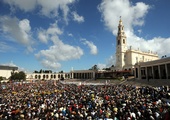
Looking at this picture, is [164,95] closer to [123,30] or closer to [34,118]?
[34,118]

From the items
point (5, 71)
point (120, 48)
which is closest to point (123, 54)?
point (120, 48)

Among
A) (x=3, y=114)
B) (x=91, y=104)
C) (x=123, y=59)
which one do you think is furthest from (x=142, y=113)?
(x=123, y=59)

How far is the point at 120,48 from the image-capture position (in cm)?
7488

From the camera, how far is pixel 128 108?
14.9 m

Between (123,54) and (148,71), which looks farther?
(123,54)

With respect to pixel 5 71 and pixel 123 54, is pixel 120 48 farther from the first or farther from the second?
pixel 5 71

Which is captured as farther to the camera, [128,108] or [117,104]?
[117,104]

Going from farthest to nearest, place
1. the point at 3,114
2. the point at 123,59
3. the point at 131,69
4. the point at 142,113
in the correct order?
the point at 123,59
the point at 131,69
the point at 3,114
the point at 142,113

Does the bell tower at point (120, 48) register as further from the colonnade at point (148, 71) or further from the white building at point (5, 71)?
the white building at point (5, 71)

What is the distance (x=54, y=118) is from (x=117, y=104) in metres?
6.67

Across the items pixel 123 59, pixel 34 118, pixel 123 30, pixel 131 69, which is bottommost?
pixel 34 118

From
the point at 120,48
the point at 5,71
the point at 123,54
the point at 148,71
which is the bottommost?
the point at 148,71

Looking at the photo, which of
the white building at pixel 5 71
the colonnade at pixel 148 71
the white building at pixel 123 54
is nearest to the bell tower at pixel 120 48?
the white building at pixel 123 54

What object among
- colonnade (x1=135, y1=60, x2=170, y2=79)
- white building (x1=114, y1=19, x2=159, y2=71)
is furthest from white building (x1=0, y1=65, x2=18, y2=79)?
colonnade (x1=135, y1=60, x2=170, y2=79)
